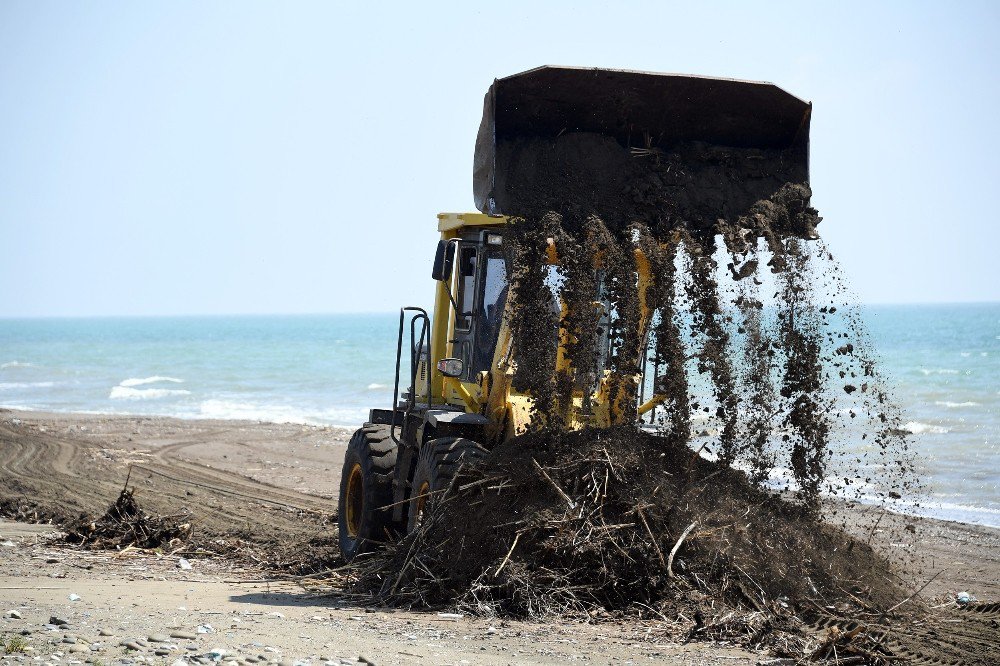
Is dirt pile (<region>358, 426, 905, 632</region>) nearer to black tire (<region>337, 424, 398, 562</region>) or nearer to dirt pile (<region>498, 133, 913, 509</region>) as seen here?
dirt pile (<region>498, 133, 913, 509</region>)

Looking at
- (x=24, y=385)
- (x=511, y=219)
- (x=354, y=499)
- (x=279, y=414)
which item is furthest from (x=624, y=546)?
(x=24, y=385)

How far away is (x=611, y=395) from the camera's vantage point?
26.0 feet

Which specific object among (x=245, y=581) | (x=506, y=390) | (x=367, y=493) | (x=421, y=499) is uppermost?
(x=506, y=390)

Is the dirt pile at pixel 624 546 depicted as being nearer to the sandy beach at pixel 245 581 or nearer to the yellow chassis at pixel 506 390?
the sandy beach at pixel 245 581

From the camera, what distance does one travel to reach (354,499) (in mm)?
10000

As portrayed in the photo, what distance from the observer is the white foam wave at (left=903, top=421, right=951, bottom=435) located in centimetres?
1970

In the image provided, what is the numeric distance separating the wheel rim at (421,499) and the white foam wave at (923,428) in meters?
13.7

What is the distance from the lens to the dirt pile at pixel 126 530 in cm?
1005

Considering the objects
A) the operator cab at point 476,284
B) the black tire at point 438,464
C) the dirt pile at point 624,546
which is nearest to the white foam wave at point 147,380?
the operator cab at point 476,284

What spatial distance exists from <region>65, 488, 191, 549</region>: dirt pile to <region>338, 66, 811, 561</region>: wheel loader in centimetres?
219

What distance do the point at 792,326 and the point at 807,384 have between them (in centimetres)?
42

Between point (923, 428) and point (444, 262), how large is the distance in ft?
47.5

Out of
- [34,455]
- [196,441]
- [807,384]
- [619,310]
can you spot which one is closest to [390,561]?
[619,310]

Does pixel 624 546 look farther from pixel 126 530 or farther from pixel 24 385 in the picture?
pixel 24 385
